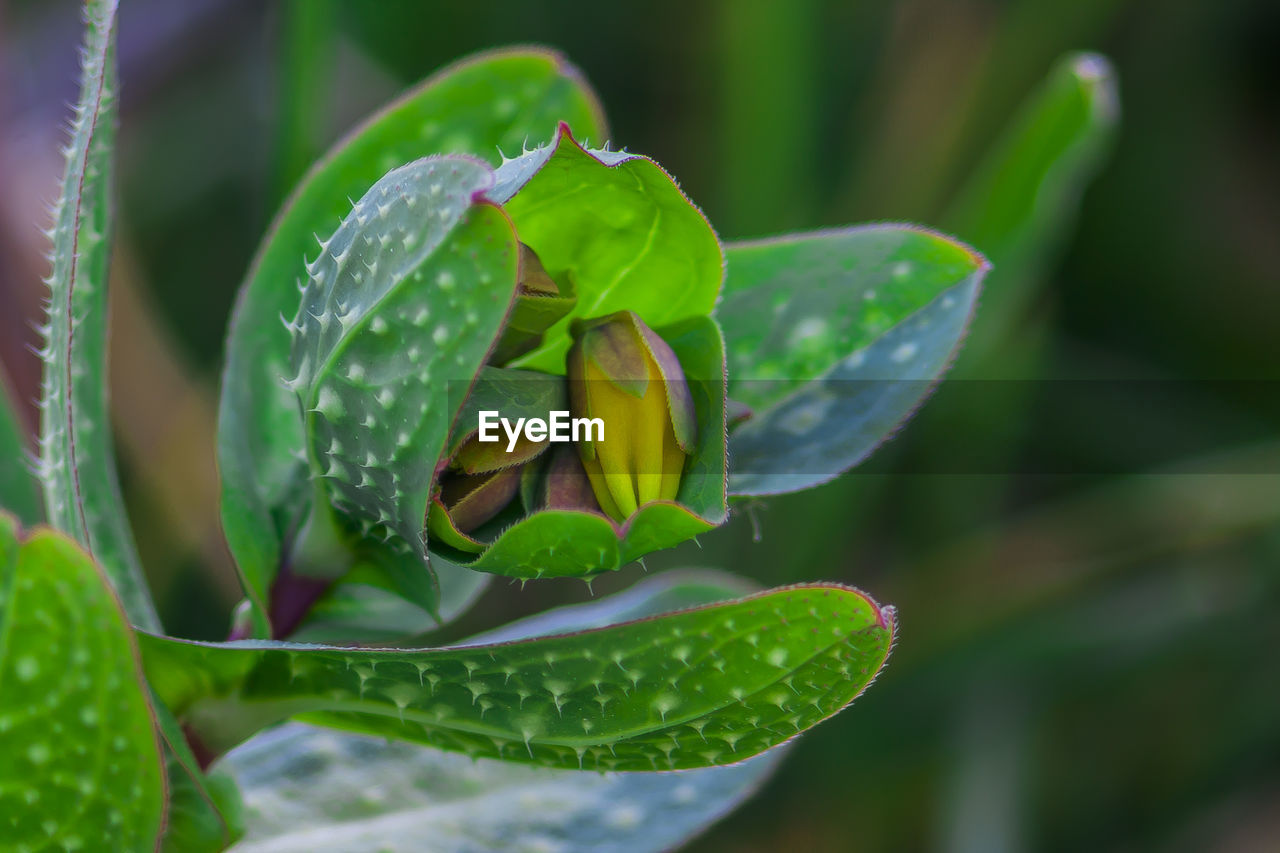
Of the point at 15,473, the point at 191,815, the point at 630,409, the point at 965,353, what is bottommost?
the point at 965,353

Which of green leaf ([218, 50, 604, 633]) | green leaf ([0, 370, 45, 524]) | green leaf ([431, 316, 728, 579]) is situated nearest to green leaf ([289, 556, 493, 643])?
green leaf ([218, 50, 604, 633])

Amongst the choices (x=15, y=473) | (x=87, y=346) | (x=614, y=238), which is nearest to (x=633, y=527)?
(x=614, y=238)

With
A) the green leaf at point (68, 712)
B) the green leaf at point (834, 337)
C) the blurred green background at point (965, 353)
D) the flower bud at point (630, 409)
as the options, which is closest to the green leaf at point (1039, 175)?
the blurred green background at point (965, 353)

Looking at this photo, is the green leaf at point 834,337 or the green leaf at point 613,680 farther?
the green leaf at point 834,337

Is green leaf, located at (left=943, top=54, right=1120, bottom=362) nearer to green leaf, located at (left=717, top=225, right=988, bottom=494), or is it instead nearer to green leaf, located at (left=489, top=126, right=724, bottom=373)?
green leaf, located at (left=717, top=225, right=988, bottom=494)

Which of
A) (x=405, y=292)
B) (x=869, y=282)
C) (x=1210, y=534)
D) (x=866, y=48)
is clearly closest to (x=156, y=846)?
(x=405, y=292)

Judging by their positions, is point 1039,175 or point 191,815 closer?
point 191,815

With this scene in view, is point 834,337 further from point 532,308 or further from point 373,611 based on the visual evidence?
point 373,611

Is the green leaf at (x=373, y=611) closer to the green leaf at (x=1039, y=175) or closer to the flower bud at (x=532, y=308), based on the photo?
the flower bud at (x=532, y=308)
